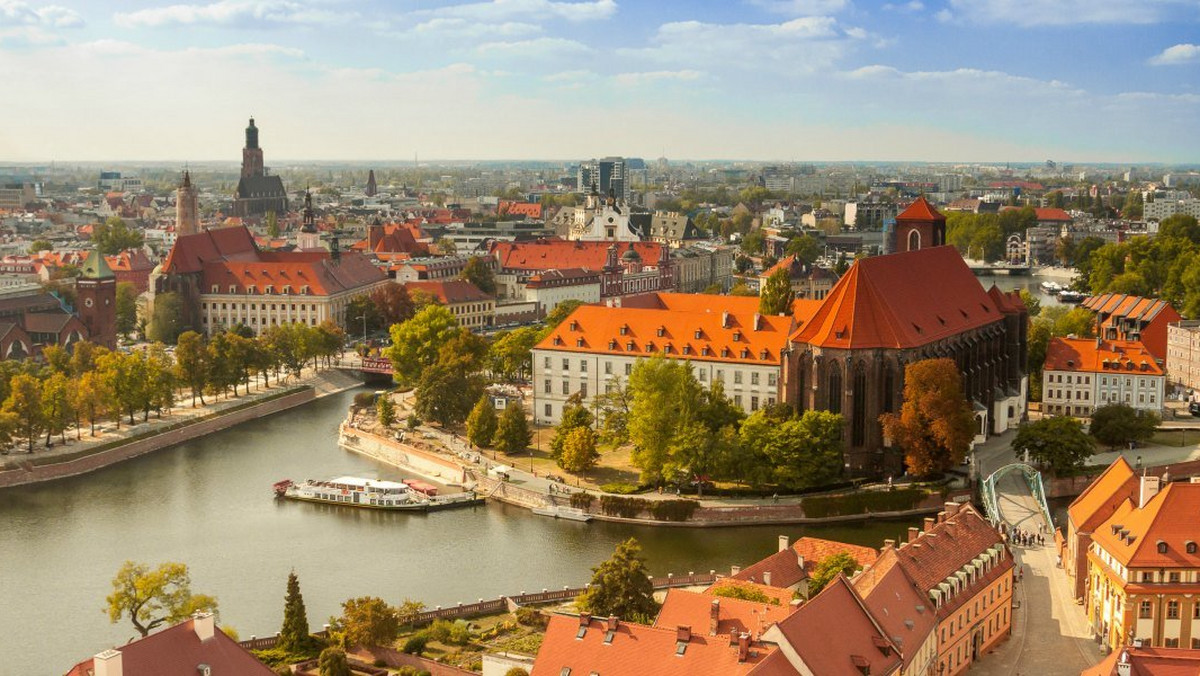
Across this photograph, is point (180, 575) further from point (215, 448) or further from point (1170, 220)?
point (1170, 220)

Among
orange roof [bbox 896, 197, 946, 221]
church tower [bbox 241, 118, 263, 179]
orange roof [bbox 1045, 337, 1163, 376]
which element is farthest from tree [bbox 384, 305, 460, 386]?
church tower [bbox 241, 118, 263, 179]

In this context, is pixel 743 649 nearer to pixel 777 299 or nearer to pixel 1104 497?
pixel 1104 497

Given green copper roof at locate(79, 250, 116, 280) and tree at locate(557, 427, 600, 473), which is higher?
green copper roof at locate(79, 250, 116, 280)

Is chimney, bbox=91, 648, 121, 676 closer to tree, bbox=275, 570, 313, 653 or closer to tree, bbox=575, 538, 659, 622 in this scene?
tree, bbox=275, 570, 313, 653

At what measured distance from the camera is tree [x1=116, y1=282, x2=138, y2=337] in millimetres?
92875

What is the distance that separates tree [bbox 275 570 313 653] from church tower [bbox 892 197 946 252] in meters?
41.5

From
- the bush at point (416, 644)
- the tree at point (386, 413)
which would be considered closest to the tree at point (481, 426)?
the tree at point (386, 413)

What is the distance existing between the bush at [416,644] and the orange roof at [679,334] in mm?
25086

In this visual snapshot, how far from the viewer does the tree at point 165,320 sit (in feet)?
289

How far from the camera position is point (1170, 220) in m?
122

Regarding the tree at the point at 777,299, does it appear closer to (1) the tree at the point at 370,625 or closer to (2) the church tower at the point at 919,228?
(2) the church tower at the point at 919,228

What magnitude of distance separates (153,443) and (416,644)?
1252 inches

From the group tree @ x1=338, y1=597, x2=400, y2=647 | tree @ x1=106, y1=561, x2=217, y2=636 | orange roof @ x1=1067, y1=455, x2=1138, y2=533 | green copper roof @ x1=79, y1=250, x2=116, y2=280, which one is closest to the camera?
tree @ x1=338, y1=597, x2=400, y2=647

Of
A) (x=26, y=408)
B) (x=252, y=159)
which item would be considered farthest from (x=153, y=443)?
(x=252, y=159)
